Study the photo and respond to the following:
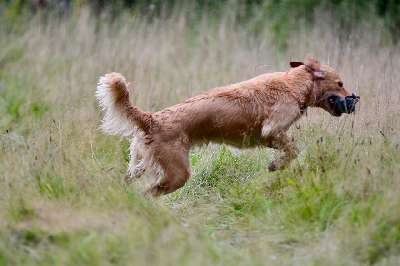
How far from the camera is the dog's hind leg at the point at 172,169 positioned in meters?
5.71

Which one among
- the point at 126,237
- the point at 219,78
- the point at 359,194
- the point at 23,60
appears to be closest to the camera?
the point at 126,237

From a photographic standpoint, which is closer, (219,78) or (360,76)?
(360,76)

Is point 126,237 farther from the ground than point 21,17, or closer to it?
closer to it

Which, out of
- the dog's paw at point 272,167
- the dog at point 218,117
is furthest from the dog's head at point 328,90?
the dog's paw at point 272,167

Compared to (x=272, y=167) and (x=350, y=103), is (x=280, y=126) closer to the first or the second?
(x=272, y=167)

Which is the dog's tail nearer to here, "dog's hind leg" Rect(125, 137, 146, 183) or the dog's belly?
"dog's hind leg" Rect(125, 137, 146, 183)

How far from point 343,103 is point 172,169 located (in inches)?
68.5

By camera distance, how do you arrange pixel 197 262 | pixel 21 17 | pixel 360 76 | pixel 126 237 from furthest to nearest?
pixel 21 17 < pixel 360 76 < pixel 126 237 < pixel 197 262

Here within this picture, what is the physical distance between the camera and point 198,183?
6.48m

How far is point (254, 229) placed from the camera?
5043 mm

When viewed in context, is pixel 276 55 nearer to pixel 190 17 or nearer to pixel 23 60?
pixel 190 17

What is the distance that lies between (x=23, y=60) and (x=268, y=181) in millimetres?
5356

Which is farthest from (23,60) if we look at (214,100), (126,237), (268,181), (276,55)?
(126,237)

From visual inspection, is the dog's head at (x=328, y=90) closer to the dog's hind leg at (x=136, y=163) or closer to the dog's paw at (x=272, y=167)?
the dog's paw at (x=272, y=167)
